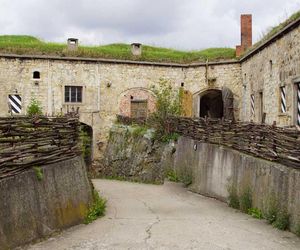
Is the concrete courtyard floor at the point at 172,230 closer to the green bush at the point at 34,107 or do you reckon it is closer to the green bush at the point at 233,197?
the green bush at the point at 233,197

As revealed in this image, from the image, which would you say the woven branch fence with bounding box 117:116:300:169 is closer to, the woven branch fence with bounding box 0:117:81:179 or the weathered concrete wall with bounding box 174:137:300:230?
the weathered concrete wall with bounding box 174:137:300:230

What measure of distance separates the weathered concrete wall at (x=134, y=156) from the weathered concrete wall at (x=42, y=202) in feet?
32.1

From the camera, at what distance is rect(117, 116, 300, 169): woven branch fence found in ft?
27.7

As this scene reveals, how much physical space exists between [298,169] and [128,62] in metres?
18.8

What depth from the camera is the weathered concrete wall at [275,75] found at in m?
15.8

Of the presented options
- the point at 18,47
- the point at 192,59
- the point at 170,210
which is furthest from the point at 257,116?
the point at 18,47

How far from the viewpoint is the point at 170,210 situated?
1089cm

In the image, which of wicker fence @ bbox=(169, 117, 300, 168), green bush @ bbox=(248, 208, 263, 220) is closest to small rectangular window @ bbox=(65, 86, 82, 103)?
wicker fence @ bbox=(169, 117, 300, 168)

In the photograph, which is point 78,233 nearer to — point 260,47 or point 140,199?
point 140,199

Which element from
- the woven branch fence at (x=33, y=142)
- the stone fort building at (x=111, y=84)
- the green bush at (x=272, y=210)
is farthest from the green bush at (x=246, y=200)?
the stone fort building at (x=111, y=84)

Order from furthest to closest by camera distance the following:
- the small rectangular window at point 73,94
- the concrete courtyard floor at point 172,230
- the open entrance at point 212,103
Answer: the open entrance at point 212,103, the small rectangular window at point 73,94, the concrete courtyard floor at point 172,230

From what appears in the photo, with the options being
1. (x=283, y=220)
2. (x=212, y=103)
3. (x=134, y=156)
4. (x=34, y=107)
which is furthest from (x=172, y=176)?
(x=212, y=103)

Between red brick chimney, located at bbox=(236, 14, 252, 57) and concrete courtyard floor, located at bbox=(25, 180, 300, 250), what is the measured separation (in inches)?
610

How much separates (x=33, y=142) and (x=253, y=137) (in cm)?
518
